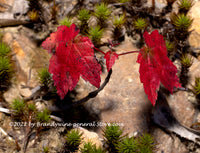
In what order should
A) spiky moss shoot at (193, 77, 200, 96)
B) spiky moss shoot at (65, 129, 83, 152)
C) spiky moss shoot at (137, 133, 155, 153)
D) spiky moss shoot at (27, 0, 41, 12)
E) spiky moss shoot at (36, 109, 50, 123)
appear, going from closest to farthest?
1. spiky moss shoot at (137, 133, 155, 153)
2. spiky moss shoot at (65, 129, 83, 152)
3. spiky moss shoot at (36, 109, 50, 123)
4. spiky moss shoot at (193, 77, 200, 96)
5. spiky moss shoot at (27, 0, 41, 12)

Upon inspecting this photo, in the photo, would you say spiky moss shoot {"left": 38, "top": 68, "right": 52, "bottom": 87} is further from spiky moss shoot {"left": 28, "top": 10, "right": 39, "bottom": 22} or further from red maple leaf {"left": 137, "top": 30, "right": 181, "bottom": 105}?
red maple leaf {"left": 137, "top": 30, "right": 181, "bottom": 105}

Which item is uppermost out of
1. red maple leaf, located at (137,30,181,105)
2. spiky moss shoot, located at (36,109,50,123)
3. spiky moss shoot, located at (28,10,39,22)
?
red maple leaf, located at (137,30,181,105)

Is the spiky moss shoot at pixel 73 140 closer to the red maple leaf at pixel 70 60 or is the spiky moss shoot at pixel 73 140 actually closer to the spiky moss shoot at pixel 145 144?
the spiky moss shoot at pixel 145 144

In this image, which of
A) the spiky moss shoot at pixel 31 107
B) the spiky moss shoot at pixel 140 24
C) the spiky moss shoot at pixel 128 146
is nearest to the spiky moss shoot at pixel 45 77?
the spiky moss shoot at pixel 31 107

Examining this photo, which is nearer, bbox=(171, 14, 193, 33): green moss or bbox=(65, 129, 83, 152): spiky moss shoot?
bbox=(65, 129, 83, 152): spiky moss shoot

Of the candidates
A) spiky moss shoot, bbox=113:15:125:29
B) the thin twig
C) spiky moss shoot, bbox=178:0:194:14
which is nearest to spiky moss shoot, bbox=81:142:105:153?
spiky moss shoot, bbox=113:15:125:29

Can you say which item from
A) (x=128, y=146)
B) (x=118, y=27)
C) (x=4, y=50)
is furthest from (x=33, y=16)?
(x=128, y=146)

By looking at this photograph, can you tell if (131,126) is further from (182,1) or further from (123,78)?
(182,1)
